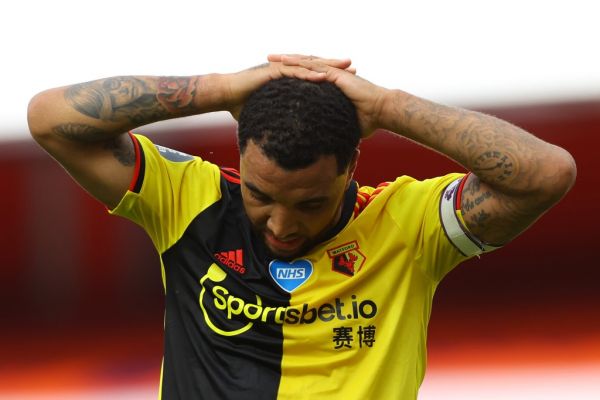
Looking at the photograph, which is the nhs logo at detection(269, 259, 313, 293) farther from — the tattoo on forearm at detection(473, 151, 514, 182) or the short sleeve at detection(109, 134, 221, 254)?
the tattoo on forearm at detection(473, 151, 514, 182)

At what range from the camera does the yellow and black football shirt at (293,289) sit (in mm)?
1907

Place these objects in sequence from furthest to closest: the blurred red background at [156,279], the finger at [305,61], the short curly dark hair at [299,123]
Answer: the blurred red background at [156,279] → the finger at [305,61] → the short curly dark hair at [299,123]

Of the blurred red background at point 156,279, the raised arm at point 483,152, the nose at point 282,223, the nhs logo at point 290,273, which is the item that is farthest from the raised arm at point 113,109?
the blurred red background at point 156,279

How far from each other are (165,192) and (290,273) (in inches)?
12.9

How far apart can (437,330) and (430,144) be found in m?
3.81

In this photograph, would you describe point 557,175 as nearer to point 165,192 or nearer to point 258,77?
point 258,77

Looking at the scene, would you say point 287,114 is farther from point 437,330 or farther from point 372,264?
point 437,330

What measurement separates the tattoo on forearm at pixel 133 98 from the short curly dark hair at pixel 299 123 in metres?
0.15

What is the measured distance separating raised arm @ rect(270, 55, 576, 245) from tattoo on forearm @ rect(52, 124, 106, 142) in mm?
411

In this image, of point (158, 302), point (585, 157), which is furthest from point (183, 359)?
point (585, 157)

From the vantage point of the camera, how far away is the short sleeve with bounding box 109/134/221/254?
76.7 inches

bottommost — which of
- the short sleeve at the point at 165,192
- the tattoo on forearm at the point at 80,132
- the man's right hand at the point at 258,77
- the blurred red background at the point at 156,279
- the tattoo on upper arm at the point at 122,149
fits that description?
the blurred red background at the point at 156,279

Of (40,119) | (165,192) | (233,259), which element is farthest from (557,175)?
(40,119)

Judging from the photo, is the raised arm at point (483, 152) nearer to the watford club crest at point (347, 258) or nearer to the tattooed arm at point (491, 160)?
the tattooed arm at point (491, 160)
